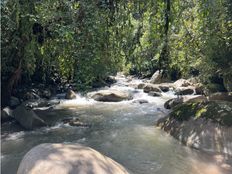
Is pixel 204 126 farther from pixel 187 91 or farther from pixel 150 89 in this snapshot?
pixel 150 89

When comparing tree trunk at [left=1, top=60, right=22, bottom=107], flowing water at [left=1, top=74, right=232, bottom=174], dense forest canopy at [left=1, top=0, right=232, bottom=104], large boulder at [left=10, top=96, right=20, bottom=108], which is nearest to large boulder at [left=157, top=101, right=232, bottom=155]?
flowing water at [left=1, top=74, right=232, bottom=174]

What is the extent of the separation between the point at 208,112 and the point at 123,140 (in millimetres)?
2202


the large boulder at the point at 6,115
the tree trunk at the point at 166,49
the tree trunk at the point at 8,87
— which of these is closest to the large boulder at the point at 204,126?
the tree trunk at the point at 166,49

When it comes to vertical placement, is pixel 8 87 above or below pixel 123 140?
above

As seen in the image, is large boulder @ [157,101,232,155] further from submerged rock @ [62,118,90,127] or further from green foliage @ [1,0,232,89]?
submerged rock @ [62,118,90,127]

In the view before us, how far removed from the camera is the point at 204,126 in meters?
7.52

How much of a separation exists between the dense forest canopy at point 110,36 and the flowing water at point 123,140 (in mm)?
1571

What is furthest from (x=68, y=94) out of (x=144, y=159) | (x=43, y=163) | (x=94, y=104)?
(x=43, y=163)

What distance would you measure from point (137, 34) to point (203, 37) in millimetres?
1944

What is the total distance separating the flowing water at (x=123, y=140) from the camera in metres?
6.49

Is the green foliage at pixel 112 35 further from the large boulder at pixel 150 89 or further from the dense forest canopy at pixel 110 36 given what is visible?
the large boulder at pixel 150 89

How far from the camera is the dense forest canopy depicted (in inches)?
262

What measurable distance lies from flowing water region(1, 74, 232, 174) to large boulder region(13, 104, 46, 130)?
22 centimetres

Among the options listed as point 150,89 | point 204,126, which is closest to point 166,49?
point 204,126
